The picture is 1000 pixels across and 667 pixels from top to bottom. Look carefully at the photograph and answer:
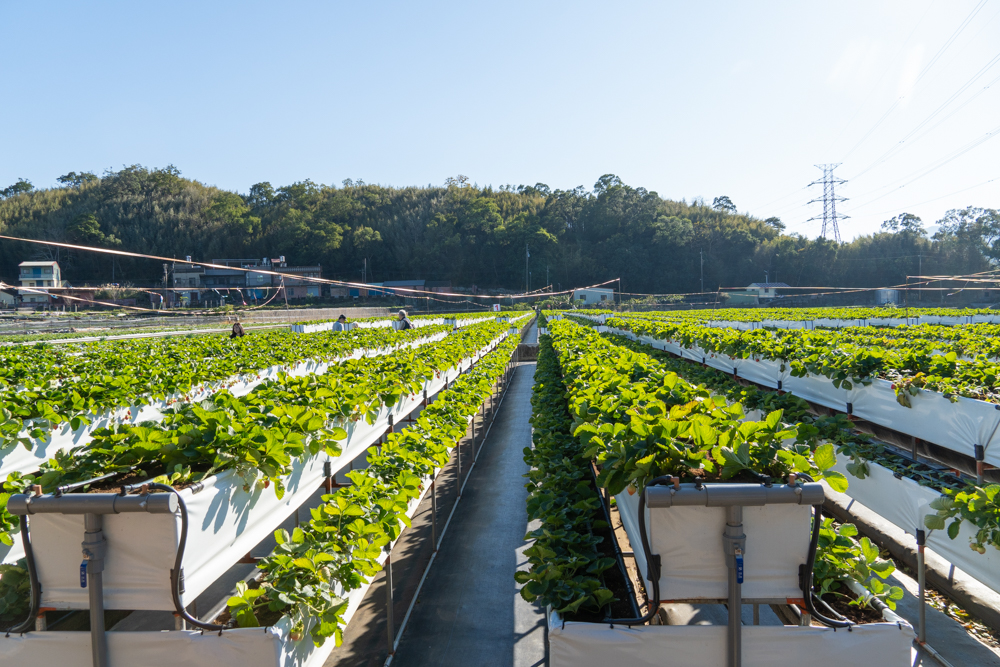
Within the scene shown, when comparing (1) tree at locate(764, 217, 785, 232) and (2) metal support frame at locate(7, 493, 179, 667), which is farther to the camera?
(1) tree at locate(764, 217, 785, 232)

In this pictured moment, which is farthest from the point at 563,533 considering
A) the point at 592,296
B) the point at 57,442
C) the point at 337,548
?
the point at 592,296

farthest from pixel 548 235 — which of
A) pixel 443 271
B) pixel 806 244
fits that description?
pixel 806 244

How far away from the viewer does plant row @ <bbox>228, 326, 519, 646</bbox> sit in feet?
8.76

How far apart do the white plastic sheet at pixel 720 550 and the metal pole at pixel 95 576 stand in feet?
8.14

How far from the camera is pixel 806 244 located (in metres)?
88.9

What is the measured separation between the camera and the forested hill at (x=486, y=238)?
278 ft

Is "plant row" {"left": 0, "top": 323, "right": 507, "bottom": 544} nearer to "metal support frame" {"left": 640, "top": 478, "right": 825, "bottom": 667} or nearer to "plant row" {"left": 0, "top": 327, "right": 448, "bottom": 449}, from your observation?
"metal support frame" {"left": 640, "top": 478, "right": 825, "bottom": 667}

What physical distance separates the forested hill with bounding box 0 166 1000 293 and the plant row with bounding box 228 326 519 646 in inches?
3330

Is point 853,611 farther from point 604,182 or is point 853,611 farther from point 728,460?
point 604,182

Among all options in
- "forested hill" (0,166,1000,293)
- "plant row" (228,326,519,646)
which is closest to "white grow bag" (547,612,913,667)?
"plant row" (228,326,519,646)

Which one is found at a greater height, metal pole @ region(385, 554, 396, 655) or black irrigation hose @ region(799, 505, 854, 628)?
black irrigation hose @ region(799, 505, 854, 628)

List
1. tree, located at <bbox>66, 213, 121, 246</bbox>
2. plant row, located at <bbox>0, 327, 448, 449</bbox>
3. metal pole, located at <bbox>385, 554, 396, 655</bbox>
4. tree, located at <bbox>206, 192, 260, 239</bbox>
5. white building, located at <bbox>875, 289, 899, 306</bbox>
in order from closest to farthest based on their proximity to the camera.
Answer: metal pole, located at <bbox>385, 554, 396, 655</bbox>, plant row, located at <bbox>0, 327, 448, 449</bbox>, white building, located at <bbox>875, 289, 899, 306</bbox>, tree, located at <bbox>66, 213, 121, 246</bbox>, tree, located at <bbox>206, 192, 260, 239</bbox>

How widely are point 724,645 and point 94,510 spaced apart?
113 inches

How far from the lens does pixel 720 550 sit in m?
2.31
